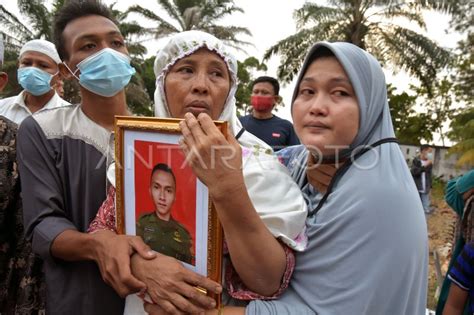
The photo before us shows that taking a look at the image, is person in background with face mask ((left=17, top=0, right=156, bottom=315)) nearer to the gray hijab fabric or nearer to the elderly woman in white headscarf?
the elderly woman in white headscarf

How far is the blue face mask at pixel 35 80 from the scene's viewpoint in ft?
12.4

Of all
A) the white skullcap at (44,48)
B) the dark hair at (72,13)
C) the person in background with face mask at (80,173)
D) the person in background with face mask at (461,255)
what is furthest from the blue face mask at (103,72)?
the white skullcap at (44,48)

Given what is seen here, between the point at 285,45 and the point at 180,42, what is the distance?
49.1 ft

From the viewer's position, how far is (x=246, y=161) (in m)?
1.42

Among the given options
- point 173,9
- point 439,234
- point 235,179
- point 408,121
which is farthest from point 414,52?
point 408,121

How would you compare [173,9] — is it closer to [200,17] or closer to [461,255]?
[200,17]

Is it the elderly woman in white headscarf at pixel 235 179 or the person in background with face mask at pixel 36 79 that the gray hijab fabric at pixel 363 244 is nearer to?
the elderly woman in white headscarf at pixel 235 179

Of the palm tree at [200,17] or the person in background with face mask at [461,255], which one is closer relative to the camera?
the person in background with face mask at [461,255]

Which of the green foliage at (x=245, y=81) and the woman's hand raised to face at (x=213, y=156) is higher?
the green foliage at (x=245, y=81)

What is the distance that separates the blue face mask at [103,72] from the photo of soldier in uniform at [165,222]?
781 millimetres

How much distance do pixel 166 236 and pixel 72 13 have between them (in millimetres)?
1225

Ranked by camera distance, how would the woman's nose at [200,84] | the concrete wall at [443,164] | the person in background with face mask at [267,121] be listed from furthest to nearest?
the concrete wall at [443,164] → the person in background with face mask at [267,121] → the woman's nose at [200,84]

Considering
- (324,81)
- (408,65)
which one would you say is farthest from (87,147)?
(408,65)

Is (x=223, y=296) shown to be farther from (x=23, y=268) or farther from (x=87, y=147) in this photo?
(x=23, y=268)
